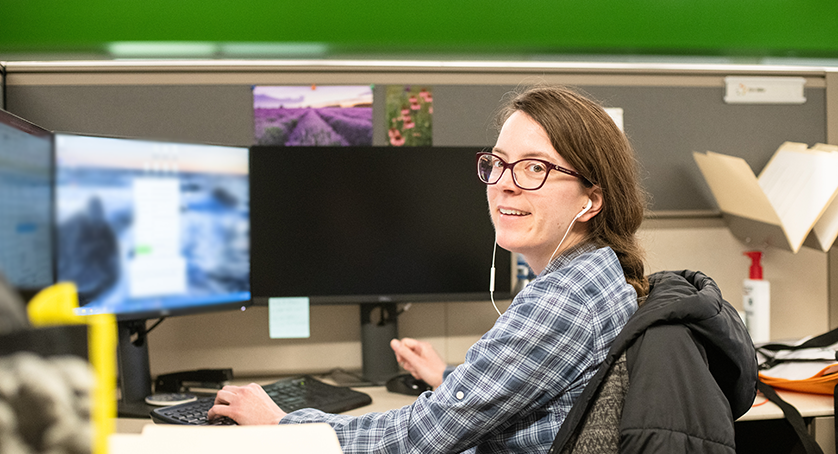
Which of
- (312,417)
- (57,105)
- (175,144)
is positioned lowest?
(312,417)

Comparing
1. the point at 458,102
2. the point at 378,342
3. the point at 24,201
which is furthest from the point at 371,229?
the point at 24,201

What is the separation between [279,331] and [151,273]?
352mm

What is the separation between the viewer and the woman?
82 cm

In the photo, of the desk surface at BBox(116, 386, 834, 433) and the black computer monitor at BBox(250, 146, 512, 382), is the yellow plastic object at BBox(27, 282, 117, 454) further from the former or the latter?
the black computer monitor at BBox(250, 146, 512, 382)

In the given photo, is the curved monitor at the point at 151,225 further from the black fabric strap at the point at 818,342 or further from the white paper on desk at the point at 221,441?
the black fabric strap at the point at 818,342

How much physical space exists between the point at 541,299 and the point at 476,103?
0.89 meters

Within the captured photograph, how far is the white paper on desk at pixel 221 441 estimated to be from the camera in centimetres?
30

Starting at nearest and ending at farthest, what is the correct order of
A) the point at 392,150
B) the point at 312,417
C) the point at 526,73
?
1. the point at 312,417
2. the point at 392,150
3. the point at 526,73

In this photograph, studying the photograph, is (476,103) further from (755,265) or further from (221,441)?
(221,441)

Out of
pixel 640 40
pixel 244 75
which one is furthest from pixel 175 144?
pixel 640 40

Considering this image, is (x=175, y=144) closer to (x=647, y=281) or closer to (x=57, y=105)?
(x=57, y=105)

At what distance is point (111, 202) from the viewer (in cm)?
124

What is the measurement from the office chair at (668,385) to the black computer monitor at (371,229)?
2.43ft

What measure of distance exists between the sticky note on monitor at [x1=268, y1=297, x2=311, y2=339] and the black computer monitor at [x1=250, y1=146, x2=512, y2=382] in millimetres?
26
